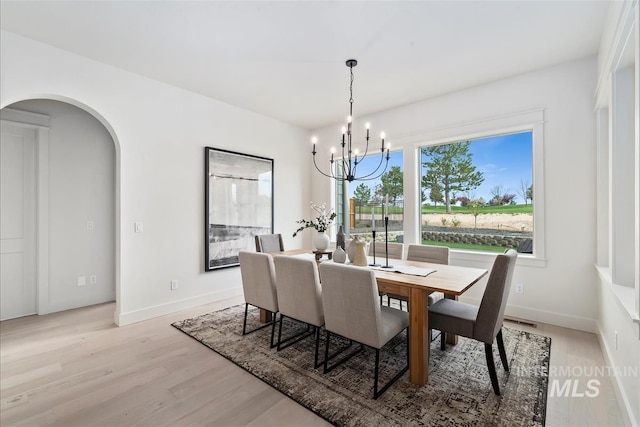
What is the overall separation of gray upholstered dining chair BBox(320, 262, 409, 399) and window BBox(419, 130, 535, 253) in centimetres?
217

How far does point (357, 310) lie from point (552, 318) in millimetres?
2572

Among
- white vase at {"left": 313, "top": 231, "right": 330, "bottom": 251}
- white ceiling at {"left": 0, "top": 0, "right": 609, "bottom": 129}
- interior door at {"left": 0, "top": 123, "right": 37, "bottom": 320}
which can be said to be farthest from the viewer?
interior door at {"left": 0, "top": 123, "right": 37, "bottom": 320}

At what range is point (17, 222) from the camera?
3.49 metres

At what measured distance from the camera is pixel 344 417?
5.79ft

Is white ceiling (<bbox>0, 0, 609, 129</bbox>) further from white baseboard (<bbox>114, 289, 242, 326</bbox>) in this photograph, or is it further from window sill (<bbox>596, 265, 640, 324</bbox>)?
white baseboard (<bbox>114, 289, 242, 326</bbox>)

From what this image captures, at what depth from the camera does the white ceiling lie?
A: 2254 millimetres

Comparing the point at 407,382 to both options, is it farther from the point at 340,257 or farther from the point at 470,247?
the point at 470,247

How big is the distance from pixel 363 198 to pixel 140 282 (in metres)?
3.48

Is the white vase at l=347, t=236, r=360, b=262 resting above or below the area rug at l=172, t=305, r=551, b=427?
above

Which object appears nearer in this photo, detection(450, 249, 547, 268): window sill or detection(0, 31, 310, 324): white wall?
detection(0, 31, 310, 324): white wall

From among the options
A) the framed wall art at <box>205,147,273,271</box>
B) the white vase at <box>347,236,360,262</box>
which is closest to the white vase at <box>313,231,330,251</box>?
the white vase at <box>347,236,360,262</box>

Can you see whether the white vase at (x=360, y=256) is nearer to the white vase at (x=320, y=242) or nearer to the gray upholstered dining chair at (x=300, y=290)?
the gray upholstered dining chair at (x=300, y=290)

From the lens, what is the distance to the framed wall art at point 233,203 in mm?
4043

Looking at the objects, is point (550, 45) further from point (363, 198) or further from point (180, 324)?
point (180, 324)
